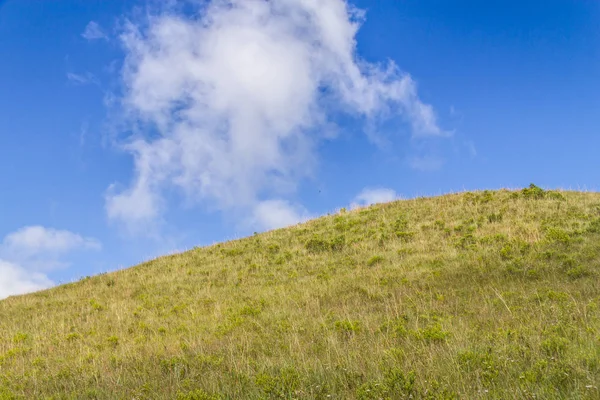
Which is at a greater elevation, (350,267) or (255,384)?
(350,267)

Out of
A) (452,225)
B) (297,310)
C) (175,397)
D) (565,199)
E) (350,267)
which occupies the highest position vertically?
(565,199)

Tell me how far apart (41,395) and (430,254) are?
15.1 metres

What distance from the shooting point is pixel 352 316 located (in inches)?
494

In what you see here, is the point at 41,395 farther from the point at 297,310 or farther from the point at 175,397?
the point at 297,310

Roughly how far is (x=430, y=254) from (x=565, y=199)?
12.3 metres

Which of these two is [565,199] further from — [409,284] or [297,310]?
[297,310]

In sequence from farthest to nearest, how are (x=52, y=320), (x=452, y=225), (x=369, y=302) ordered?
(x=452, y=225) → (x=52, y=320) → (x=369, y=302)

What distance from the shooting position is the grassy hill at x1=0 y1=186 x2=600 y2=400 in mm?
7062

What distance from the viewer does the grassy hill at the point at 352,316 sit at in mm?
7062

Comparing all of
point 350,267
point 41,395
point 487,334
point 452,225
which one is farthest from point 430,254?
point 41,395

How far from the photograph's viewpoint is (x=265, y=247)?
27.1 meters

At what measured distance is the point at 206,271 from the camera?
78.7 feet

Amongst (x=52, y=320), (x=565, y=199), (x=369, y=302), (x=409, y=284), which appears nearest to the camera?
(x=369, y=302)

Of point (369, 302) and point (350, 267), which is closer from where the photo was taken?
point (369, 302)
